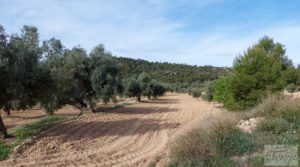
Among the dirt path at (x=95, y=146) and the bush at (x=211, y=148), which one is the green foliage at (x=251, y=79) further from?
the bush at (x=211, y=148)

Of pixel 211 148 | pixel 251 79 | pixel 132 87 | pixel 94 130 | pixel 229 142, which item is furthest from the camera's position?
pixel 132 87

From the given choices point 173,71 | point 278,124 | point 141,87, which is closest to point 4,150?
point 278,124

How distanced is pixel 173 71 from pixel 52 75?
381ft

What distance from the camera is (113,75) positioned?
32.5 m

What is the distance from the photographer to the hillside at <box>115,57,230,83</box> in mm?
117500

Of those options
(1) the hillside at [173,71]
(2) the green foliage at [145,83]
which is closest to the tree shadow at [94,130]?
(2) the green foliage at [145,83]

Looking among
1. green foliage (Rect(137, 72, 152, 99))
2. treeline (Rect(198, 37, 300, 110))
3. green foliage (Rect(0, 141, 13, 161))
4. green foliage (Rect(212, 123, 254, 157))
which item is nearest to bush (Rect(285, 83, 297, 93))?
treeline (Rect(198, 37, 300, 110))

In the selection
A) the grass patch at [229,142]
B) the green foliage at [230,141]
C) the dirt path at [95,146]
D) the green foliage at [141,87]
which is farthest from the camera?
the green foliage at [141,87]

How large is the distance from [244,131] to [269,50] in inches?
1390

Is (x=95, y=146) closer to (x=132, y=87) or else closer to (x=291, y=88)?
(x=291, y=88)

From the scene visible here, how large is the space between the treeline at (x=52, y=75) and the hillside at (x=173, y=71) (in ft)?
246

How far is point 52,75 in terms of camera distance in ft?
63.0

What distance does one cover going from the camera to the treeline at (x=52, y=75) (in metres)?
16.4

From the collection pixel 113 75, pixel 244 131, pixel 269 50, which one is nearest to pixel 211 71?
pixel 269 50
